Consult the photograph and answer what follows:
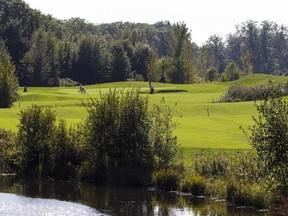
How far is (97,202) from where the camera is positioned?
1384 inches

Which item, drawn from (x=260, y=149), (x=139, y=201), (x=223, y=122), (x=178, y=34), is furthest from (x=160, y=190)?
(x=178, y=34)

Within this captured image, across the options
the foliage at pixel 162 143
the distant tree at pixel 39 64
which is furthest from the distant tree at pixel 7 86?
the distant tree at pixel 39 64

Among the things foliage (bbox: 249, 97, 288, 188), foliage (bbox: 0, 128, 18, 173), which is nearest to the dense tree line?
foliage (bbox: 0, 128, 18, 173)

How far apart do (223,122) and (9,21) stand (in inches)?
4370

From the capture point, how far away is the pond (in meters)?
32.6

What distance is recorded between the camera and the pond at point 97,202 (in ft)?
107

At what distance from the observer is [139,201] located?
35.7 metres

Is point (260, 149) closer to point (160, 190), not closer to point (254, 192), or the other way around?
point (254, 192)

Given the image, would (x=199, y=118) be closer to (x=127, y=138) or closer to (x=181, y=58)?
(x=127, y=138)

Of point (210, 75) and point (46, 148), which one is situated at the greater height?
point (210, 75)

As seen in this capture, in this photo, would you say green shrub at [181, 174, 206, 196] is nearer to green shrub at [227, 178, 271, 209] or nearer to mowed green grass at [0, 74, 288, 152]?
green shrub at [227, 178, 271, 209]

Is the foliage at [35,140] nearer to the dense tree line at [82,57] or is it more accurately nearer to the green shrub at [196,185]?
the green shrub at [196,185]

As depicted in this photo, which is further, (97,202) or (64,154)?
(64,154)

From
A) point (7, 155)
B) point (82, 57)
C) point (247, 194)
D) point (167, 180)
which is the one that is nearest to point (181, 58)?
point (82, 57)
